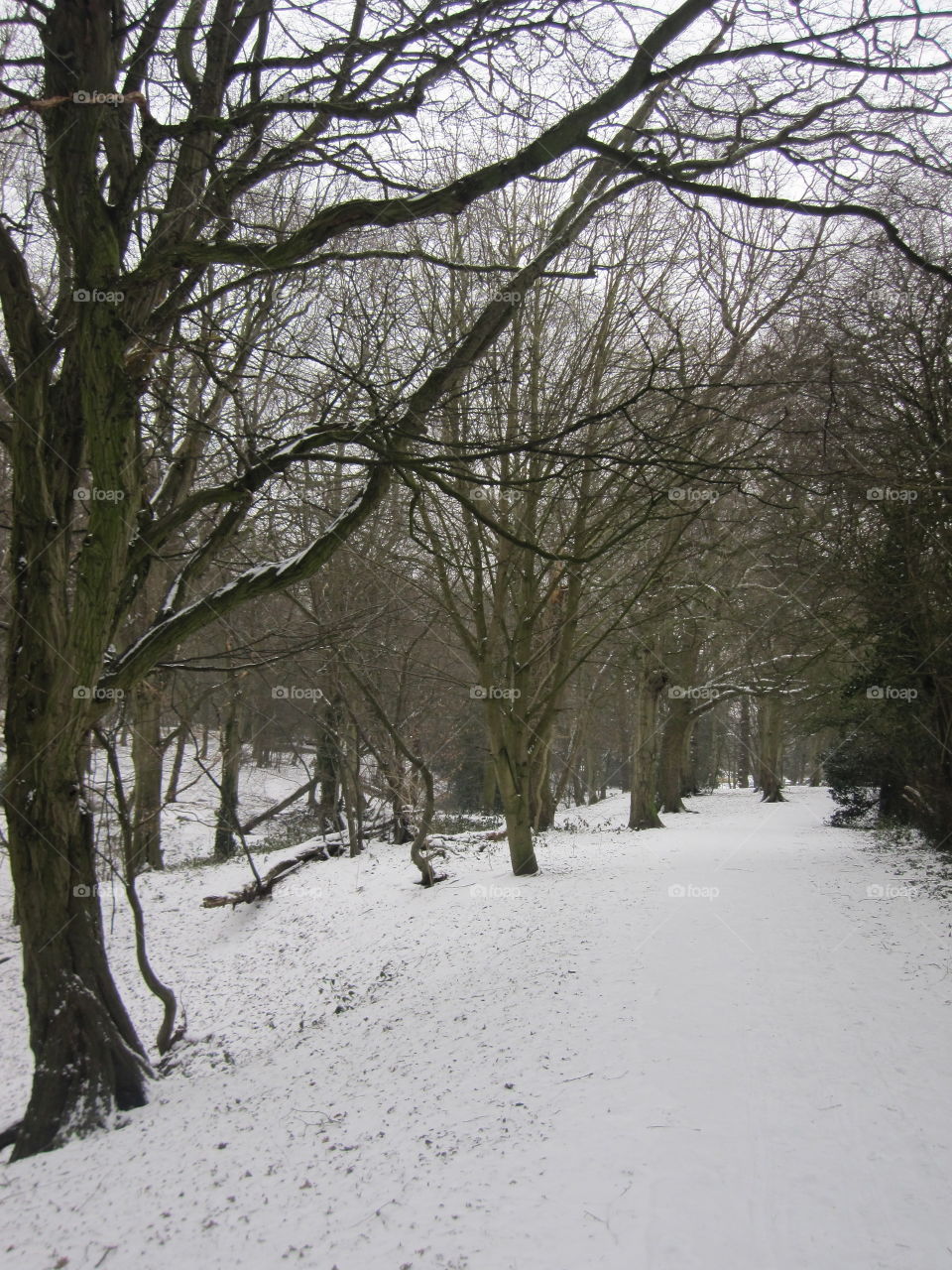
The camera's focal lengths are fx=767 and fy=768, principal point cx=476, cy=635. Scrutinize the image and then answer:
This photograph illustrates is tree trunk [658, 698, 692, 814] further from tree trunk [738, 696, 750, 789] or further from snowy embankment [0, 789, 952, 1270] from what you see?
snowy embankment [0, 789, 952, 1270]

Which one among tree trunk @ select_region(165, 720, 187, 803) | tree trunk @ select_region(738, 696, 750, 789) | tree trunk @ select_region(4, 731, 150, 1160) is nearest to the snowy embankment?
tree trunk @ select_region(4, 731, 150, 1160)

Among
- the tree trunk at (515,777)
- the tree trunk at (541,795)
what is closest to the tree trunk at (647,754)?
the tree trunk at (541,795)

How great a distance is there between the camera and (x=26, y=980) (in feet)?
15.5

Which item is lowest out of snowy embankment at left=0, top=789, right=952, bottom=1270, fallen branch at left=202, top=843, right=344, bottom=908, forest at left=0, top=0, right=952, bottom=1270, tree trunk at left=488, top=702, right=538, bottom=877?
fallen branch at left=202, top=843, right=344, bottom=908

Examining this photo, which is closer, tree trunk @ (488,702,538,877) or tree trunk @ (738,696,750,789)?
tree trunk @ (488,702,538,877)

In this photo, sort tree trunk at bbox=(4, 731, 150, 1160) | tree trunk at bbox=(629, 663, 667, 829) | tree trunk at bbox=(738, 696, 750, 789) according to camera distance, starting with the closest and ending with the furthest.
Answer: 1. tree trunk at bbox=(4, 731, 150, 1160)
2. tree trunk at bbox=(629, 663, 667, 829)
3. tree trunk at bbox=(738, 696, 750, 789)

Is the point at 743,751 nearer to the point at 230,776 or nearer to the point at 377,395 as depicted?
the point at 230,776

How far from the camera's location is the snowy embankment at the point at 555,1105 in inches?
130

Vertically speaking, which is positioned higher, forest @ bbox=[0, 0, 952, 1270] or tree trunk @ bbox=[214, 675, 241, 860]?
forest @ bbox=[0, 0, 952, 1270]

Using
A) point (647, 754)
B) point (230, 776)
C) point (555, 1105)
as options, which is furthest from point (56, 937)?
point (647, 754)

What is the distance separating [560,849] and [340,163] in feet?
35.4

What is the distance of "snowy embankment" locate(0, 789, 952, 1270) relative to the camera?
3314 mm

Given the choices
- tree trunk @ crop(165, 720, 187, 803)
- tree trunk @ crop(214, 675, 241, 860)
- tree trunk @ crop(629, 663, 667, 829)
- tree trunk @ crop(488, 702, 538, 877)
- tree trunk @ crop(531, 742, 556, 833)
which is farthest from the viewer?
tree trunk @ crop(629, 663, 667, 829)

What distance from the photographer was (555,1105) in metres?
4.26
